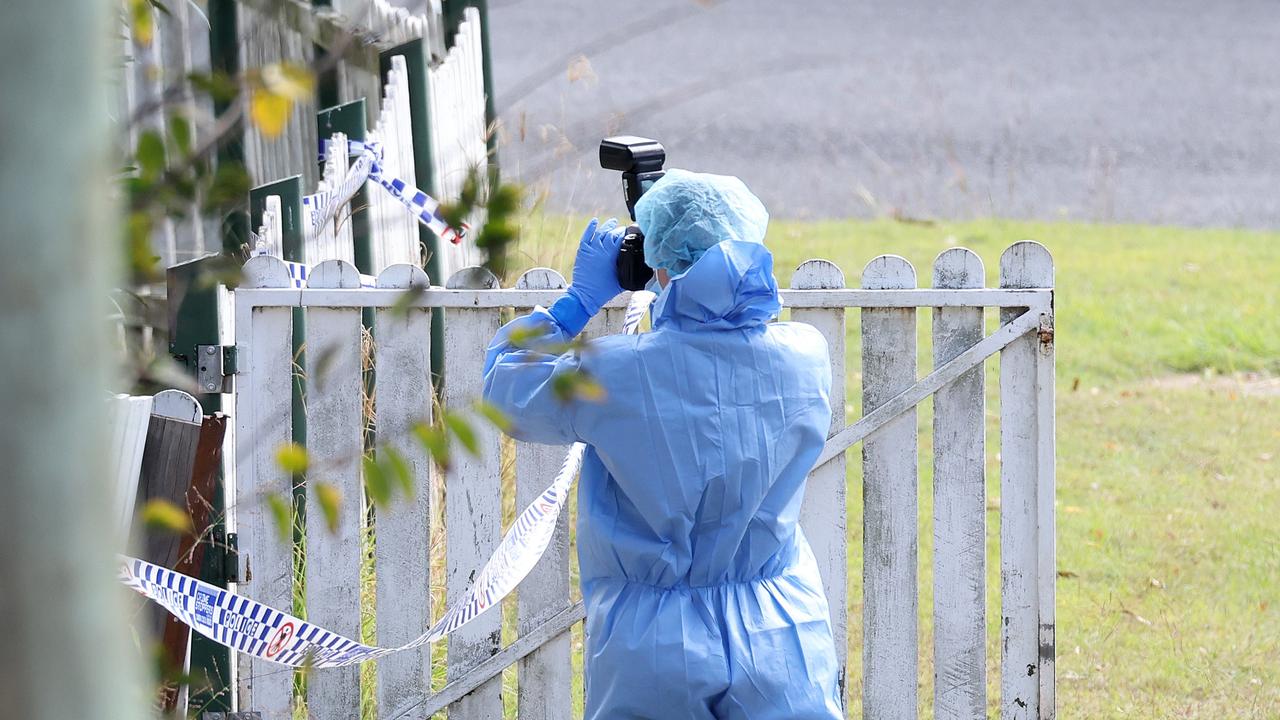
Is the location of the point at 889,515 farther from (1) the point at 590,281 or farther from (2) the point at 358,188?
(2) the point at 358,188

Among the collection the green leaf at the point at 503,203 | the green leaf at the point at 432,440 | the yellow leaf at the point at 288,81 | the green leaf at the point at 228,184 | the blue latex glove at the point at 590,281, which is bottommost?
the green leaf at the point at 432,440

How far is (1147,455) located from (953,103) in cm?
581

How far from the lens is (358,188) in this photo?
179 inches

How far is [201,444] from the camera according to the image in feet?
10.6

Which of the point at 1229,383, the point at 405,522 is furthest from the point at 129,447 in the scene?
the point at 1229,383

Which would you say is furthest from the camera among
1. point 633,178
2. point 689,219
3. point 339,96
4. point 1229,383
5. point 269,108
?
point 1229,383

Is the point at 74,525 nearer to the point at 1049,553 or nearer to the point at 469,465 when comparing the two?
the point at 469,465

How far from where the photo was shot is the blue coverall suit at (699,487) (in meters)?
2.46

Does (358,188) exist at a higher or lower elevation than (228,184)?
higher

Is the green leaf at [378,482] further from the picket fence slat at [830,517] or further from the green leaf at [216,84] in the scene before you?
the picket fence slat at [830,517]

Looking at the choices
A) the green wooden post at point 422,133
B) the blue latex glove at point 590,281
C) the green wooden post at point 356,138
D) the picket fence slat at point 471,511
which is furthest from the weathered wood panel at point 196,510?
the green wooden post at point 422,133

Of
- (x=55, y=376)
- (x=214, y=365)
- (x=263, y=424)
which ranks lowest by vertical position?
(x=263, y=424)

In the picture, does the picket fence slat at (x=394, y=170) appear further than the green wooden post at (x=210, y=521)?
Yes

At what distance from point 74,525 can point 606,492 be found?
1.79 meters
